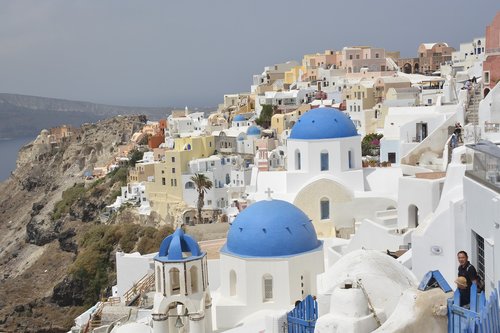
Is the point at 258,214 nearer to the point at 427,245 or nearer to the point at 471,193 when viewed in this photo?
the point at 427,245

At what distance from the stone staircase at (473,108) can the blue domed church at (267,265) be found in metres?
8.50

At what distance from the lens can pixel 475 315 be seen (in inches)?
269

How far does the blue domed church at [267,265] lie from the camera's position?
14672 millimetres

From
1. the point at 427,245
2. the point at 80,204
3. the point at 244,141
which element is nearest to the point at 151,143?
the point at 80,204

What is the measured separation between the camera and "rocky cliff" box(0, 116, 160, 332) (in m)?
39.4

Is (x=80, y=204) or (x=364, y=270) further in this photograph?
(x=80, y=204)

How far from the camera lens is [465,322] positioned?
22.7ft

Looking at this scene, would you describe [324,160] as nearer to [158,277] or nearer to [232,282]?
[232,282]

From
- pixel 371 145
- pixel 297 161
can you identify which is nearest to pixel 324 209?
pixel 297 161

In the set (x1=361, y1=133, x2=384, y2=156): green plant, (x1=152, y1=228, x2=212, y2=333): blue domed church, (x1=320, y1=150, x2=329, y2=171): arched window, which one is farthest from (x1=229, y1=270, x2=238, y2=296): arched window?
(x1=361, y1=133, x2=384, y2=156): green plant

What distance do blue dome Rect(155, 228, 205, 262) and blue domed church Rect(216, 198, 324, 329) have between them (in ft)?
3.62

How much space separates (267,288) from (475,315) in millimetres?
8264

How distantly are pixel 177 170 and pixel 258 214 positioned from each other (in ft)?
94.2

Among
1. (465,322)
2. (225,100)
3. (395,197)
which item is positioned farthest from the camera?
(225,100)
